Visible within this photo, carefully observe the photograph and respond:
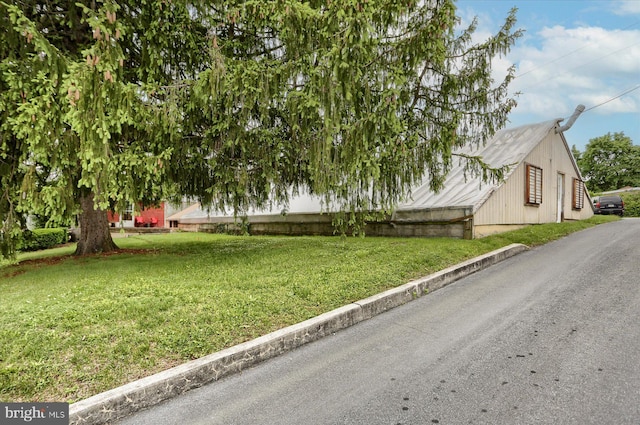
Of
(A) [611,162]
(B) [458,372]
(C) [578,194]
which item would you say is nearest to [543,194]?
(C) [578,194]

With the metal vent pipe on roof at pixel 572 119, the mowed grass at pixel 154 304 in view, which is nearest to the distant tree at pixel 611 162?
the metal vent pipe on roof at pixel 572 119

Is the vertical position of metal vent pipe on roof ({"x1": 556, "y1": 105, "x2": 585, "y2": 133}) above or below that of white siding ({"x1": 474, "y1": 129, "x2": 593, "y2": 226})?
above

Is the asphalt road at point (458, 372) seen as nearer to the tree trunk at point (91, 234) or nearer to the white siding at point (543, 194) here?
the white siding at point (543, 194)

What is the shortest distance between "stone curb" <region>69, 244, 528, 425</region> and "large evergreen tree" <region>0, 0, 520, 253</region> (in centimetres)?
222

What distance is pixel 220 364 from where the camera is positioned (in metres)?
2.80

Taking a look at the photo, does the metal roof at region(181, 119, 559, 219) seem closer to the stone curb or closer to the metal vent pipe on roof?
the metal vent pipe on roof

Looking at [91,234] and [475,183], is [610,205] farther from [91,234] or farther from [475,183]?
[91,234]

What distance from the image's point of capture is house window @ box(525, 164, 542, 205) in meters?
10.4

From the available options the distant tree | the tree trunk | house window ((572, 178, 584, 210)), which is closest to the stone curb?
the tree trunk

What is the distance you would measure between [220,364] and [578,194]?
55.6ft

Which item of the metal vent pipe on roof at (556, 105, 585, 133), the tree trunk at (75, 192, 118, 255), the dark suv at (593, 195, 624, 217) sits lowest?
the tree trunk at (75, 192, 118, 255)

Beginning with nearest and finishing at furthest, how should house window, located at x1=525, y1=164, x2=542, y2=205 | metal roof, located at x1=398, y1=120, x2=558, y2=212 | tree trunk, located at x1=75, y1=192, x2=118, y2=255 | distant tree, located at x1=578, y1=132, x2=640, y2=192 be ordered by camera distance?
tree trunk, located at x1=75, y1=192, x2=118, y2=255 < metal roof, located at x1=398, y1=120, x2=558, y2=212 < house window, located at x1=525, y1=164, x2=542, y2=205 < distant tree, located at x1=578, y1=132, x2=640, y2=192

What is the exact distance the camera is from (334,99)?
5164mm

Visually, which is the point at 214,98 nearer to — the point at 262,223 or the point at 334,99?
the point at 334,99
